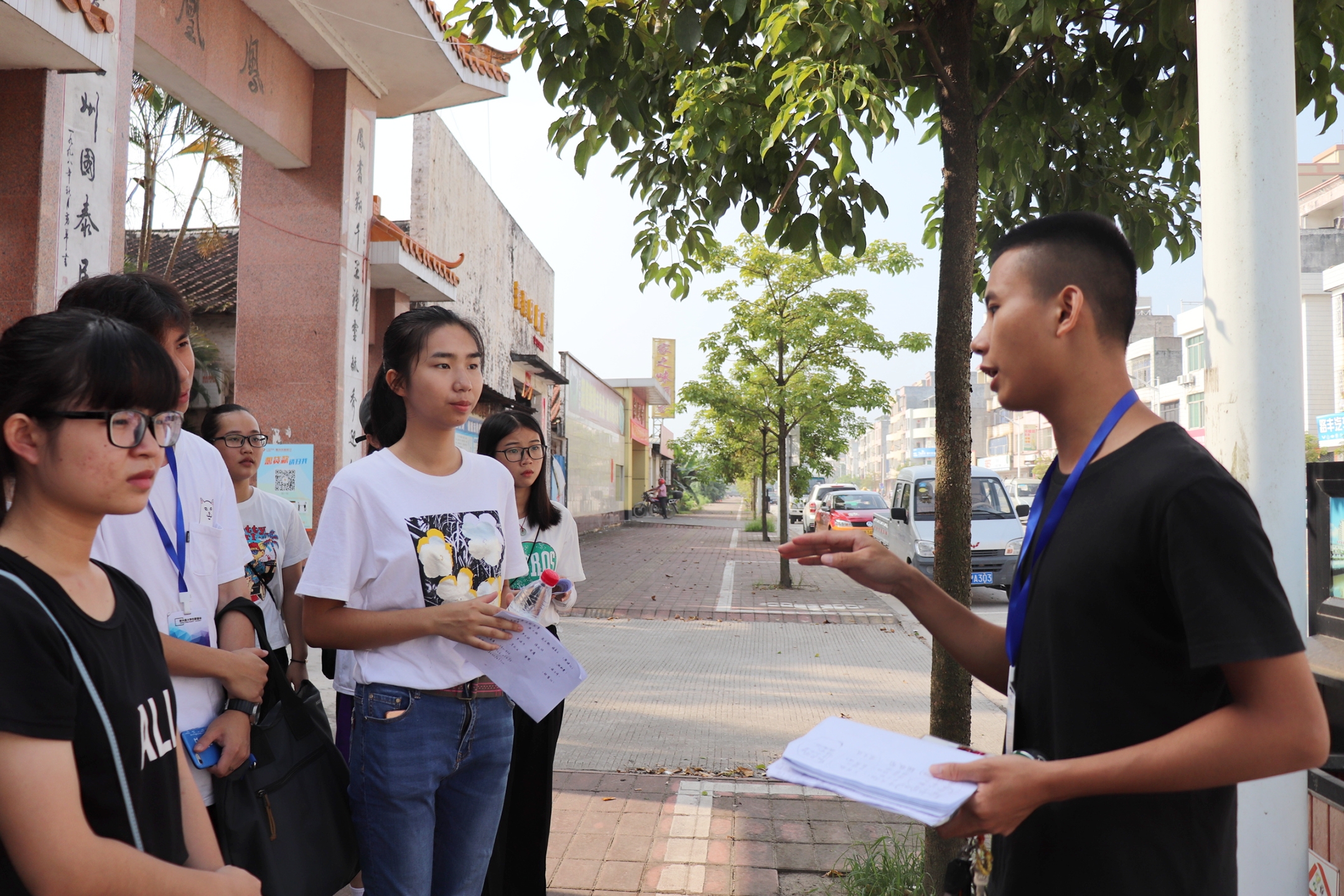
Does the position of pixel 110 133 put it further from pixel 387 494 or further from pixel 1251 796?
pixel 1251 796

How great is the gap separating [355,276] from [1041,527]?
359 inches

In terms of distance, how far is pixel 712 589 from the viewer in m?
14.1

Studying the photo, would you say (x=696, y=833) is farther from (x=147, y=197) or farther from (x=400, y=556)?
(x=147, y=197)

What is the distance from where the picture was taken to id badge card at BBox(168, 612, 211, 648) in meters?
2.04

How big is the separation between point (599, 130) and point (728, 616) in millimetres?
8450

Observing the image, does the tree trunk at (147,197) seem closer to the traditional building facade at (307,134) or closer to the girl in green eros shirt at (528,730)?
the traditional building facade at (307,134)

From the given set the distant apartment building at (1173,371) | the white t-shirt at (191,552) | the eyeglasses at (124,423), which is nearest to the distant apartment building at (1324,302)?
the distant apartment building at (1173,371)

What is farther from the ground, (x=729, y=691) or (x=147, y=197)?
(x=147, y=197)

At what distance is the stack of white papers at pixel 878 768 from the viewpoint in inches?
51.1

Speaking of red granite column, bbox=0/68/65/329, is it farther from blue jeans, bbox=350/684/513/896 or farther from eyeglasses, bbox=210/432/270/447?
blue jeans, bbox=350/684/513/896

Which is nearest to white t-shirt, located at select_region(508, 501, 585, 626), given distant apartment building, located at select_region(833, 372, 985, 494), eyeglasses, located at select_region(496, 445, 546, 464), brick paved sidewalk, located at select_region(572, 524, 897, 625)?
eyeglasses, located at select_region(496, 445, 546, 464)

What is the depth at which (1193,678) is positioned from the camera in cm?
138

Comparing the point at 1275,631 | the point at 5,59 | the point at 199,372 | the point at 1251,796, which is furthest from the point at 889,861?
the point at 199,372

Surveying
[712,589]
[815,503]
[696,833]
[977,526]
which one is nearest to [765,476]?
[712,589]
